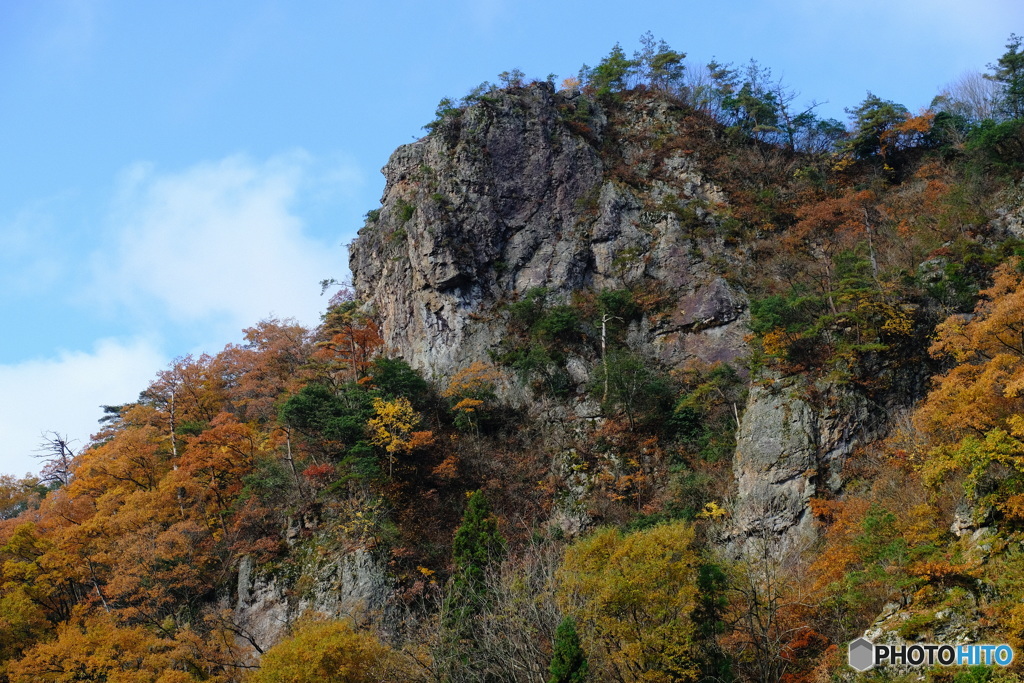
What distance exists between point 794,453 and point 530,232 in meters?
18.6

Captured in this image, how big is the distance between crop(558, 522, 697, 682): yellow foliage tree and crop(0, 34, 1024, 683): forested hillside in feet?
0.26

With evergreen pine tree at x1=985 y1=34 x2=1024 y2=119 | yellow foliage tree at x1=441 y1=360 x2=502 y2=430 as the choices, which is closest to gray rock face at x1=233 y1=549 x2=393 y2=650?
yellow foliage tree at x1=441 y1=360 x2=502 y2=430

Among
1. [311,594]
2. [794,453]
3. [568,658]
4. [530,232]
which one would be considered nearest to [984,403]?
[794,453]

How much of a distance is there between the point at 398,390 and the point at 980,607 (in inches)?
840

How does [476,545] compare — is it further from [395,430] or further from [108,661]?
[108,661]

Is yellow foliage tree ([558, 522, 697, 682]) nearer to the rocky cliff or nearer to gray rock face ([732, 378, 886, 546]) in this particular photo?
gray rock face ([732, 378, 886, 546])

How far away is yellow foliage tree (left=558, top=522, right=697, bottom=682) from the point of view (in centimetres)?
1568

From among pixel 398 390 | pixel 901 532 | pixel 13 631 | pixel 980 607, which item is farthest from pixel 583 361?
pixel 13 631

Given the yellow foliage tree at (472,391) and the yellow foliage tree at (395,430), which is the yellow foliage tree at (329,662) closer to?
the yellow foliage tree at (395,430)

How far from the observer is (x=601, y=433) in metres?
28.3

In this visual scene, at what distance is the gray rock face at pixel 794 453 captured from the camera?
72.2 ft

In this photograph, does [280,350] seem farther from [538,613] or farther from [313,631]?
[538,613]

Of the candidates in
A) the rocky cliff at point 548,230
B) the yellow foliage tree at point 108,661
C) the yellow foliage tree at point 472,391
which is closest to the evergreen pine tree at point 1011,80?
the rocky cliff at point 548,230

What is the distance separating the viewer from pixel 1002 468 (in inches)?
599
